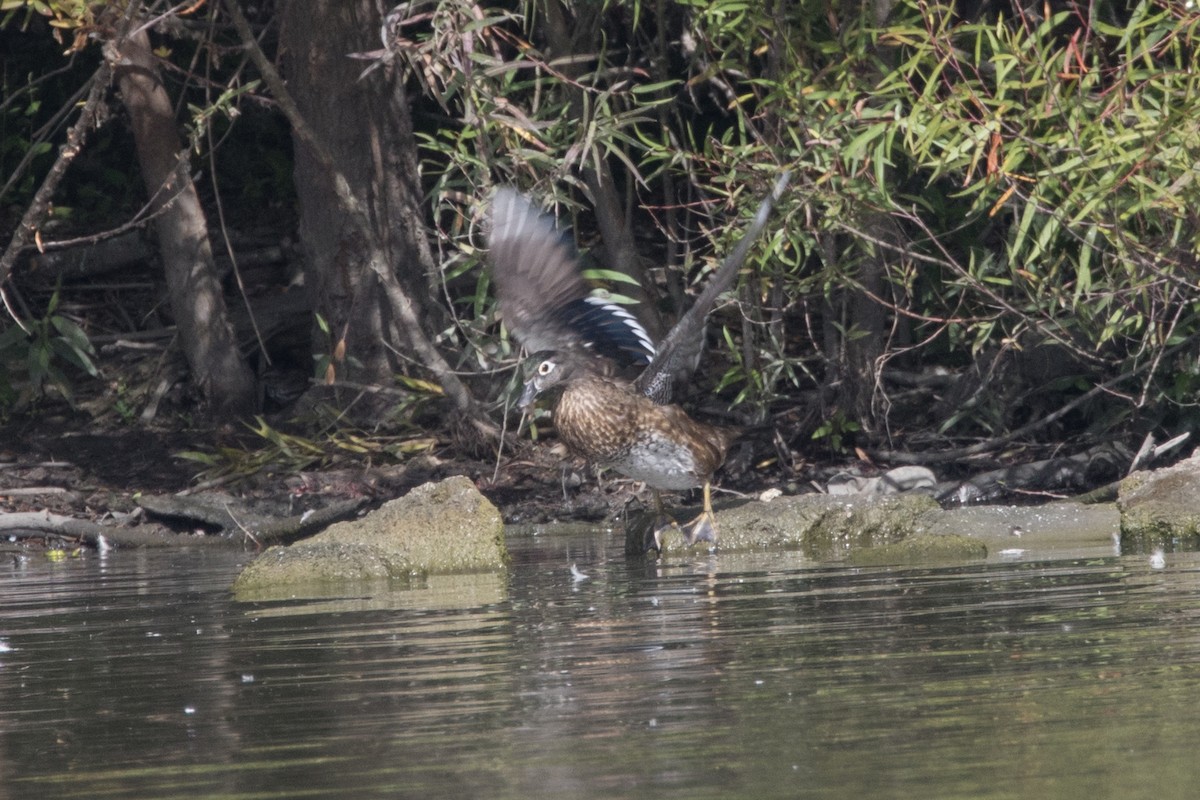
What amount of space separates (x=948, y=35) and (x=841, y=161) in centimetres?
92

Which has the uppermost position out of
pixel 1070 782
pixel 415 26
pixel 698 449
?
pixel 415 26

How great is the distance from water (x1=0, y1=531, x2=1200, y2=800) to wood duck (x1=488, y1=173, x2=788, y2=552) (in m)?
1.73

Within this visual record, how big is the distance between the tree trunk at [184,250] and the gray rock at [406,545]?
169 inches

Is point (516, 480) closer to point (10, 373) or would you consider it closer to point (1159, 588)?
point (10, 373)

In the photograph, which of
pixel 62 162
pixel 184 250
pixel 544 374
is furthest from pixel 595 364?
pixel 184 250

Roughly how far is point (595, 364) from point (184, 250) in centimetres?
397

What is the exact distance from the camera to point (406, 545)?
6926 millimetres

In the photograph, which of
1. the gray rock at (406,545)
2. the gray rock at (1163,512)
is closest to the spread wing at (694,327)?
the gray rock at (406,545)

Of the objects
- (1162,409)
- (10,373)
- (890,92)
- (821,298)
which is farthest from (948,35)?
(10,373)

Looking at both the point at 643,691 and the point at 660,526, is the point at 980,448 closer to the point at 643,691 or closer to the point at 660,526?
the point at 660,526

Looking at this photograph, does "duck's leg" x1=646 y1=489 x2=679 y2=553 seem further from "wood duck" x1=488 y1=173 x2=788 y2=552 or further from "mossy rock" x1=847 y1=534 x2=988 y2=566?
"mossy rock" x1=847 y1=534 x2=988 y2=566

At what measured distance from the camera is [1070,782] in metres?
2.72

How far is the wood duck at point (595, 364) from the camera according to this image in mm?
7613

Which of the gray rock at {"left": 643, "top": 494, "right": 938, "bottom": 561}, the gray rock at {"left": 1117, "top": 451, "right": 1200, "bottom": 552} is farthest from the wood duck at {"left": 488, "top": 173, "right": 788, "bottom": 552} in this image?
the gray rock at {"left": 1117, "top": 451, "right": 1200, "bottom": 552}
